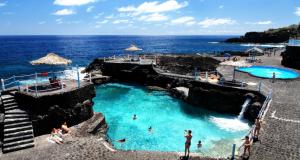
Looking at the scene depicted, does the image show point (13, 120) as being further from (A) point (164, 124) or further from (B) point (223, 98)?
(B) point (223, 98)

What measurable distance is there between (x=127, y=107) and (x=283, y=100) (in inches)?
590

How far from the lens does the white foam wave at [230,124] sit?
2136 cm

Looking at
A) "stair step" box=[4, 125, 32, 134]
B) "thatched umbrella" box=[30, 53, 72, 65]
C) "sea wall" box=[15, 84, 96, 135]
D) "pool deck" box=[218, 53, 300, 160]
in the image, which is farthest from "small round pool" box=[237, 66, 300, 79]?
"stair step" box=[4, 125, 32, 134]

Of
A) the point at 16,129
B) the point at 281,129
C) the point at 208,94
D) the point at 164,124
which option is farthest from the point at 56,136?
the point at 208,94

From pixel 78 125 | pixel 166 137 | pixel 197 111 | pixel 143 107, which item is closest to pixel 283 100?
pixel 197 111

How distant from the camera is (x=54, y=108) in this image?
18188 millimetres

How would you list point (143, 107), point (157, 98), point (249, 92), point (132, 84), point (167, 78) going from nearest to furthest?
point (249, 92)
point (143, 107)
point (157, 98)
point (167, 78)
point (132, 84)

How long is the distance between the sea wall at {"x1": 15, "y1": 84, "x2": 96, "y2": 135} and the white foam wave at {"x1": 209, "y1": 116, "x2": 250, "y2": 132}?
11123 millimetres

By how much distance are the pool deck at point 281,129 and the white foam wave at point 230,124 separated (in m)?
3.09

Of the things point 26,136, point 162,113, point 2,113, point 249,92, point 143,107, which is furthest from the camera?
point 143,107

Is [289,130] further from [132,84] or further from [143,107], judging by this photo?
[132,84]

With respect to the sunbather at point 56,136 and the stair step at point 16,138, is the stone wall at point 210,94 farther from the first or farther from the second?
the stair step at point 16,138

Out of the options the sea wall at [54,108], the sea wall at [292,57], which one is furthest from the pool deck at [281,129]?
the sea wall at [54,108]

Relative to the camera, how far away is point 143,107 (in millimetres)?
28281
